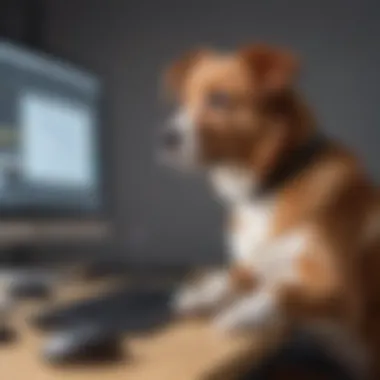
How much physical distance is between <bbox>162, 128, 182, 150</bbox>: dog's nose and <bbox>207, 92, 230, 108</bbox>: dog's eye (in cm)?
5

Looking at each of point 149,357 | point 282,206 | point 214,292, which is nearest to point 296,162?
point 282,206

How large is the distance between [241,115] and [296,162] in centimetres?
8

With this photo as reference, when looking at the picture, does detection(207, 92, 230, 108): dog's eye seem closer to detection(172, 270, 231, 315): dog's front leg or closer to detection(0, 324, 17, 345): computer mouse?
detection(172, 270, 231, 315): dog's front leg

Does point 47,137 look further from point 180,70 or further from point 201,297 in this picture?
point 201,297

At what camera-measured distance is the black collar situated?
0.94 metres

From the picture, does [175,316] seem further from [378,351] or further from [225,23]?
[225,23]

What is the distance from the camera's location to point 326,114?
1.27 metres

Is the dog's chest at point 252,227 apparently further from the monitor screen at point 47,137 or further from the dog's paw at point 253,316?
the monitor screen at point 47,137

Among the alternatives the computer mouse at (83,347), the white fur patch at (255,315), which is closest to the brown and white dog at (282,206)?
the white fur patch at (255,315)

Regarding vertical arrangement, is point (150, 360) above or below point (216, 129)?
below

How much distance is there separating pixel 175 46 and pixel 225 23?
0.28 feet

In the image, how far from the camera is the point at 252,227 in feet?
3.25

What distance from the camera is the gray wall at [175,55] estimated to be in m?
1.27

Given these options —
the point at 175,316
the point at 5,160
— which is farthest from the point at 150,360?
the point at 5,160
